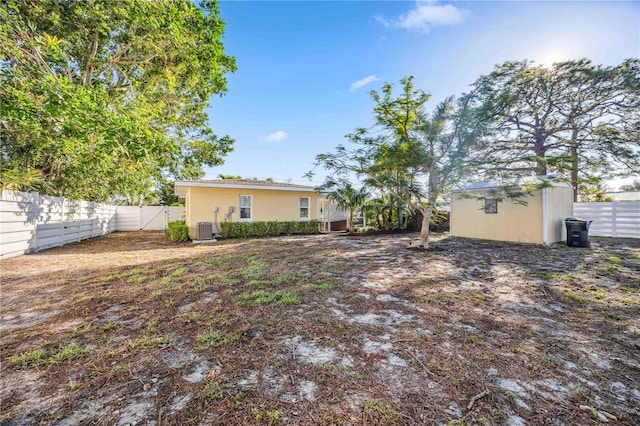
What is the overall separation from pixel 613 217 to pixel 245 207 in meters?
15.9

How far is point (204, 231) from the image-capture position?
1063 centimetres

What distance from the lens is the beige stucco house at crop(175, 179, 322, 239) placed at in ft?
36.3

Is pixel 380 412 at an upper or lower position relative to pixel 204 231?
lower

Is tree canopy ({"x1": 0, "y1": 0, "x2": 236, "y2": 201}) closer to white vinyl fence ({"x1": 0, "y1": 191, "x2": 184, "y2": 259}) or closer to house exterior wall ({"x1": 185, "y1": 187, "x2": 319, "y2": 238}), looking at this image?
white vinyl fence ({"x1": 0, "y1": 191, "x2": 184, "y2": 259})

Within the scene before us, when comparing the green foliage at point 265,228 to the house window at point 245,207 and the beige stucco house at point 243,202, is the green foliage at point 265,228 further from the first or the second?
the house window at point 245,207

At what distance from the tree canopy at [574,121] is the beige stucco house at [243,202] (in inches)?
341

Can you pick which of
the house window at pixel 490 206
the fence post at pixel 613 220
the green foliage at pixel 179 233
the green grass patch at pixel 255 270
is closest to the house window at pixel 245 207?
the green foliage at pixel 179 233

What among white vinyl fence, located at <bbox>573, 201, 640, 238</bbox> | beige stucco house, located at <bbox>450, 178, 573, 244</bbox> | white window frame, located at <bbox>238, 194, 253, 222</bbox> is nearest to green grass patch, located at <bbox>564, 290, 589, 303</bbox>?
beige stucco house, located at <bbox>450, 178, 573, 244</bbox>

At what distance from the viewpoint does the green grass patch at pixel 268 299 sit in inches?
135

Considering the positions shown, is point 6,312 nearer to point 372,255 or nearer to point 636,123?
point 372,255

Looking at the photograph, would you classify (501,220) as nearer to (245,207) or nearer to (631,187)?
(245,207)

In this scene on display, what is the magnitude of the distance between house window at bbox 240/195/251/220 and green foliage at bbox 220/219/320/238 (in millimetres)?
664

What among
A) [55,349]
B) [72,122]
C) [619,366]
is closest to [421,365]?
[619,366]

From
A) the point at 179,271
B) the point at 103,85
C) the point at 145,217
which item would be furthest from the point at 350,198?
the point at 145,217
